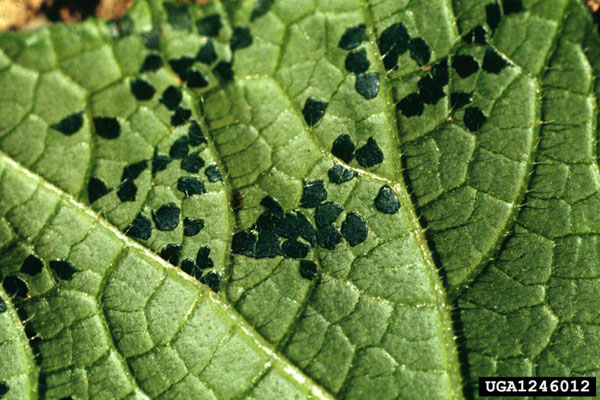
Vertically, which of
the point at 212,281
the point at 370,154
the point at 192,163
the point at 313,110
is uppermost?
the point at 313,110

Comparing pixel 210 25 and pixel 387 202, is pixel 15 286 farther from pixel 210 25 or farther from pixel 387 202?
pixel 387 202

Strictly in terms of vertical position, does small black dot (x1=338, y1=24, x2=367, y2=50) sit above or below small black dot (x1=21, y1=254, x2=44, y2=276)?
above

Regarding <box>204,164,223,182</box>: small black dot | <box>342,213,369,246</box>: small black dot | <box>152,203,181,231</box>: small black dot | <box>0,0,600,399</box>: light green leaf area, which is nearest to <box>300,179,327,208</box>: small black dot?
<box>0,0,600,399</box>: light green leaf area

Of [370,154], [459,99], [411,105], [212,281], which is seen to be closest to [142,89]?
[212,281]

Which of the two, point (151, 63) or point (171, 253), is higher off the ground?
point (151, 63)

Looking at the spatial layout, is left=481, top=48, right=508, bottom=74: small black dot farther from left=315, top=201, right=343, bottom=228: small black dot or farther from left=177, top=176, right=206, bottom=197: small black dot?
left=177, top=176, right=206, bottom=197: small black dot

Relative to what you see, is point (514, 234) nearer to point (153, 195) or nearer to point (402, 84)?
point (402, 84)

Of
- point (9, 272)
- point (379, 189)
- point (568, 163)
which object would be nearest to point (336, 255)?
point (379, 189)
